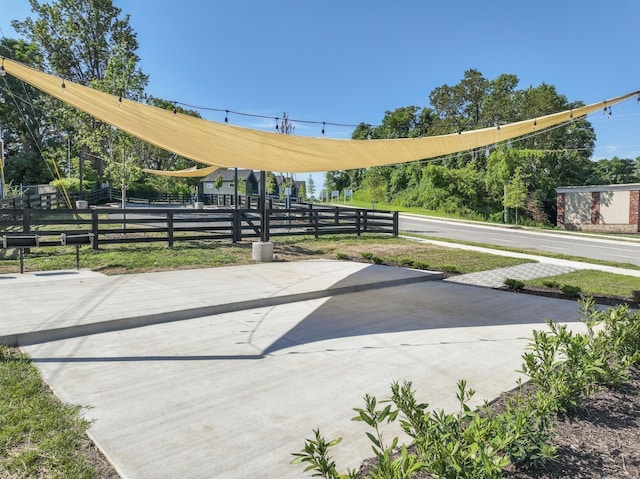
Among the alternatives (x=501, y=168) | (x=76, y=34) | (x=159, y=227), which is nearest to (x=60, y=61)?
(x=76, y=34)

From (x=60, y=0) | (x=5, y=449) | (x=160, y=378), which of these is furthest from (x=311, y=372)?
(x=60, y=0)

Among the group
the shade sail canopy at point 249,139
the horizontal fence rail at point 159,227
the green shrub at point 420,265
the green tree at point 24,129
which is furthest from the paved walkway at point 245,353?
the green tree at point 24,129

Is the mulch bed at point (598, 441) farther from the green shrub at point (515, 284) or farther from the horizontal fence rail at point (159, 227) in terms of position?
the horizontal fence rail at point (159, 227)

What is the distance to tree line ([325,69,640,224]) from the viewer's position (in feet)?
105

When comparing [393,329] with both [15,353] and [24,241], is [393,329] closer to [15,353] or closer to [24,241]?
[15,353]

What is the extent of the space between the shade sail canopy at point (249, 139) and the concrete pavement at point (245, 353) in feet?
6.88

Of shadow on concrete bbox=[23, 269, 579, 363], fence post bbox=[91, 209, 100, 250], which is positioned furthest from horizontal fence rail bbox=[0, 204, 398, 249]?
shadow on concrete bbox=[23, 269, 579, 363]

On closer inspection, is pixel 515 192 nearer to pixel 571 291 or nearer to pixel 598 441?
pixel 571 291

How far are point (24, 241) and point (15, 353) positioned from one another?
425 cm

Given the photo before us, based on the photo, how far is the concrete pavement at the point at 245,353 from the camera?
238 centimetres

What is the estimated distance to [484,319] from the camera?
16.9 feet

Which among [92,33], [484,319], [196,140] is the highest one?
[92,33]

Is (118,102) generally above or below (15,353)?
above

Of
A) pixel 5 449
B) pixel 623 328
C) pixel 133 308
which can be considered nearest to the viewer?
pixel 5 449
